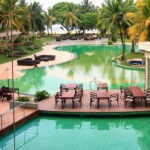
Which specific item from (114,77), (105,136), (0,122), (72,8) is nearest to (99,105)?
(105,136)

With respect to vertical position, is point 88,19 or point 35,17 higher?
point 88,19

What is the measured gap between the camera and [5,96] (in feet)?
62.2

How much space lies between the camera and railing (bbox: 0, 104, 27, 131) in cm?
1426

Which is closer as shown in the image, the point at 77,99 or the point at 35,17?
the point at 77,99

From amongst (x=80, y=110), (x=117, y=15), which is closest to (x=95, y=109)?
(x=80, y=110)

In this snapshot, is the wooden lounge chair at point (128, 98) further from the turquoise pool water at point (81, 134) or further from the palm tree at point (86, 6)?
the palm tree at point (86, 6)

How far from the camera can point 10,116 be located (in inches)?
606

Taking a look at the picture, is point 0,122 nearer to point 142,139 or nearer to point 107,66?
point 142,139

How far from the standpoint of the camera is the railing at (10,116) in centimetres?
1426

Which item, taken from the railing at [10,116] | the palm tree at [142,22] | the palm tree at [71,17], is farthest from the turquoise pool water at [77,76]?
the palm tree at [71,17]

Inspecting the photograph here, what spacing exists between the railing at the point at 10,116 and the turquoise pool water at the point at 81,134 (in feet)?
1.59

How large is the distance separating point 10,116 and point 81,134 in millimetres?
3655

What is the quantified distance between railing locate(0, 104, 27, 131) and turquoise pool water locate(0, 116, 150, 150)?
49 centimetres

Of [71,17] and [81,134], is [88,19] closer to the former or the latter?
[71,17]
